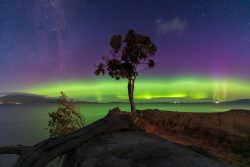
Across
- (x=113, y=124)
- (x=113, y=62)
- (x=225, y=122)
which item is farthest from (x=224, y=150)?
(x=113, y=62)

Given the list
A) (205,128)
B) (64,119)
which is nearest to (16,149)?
(64,119)

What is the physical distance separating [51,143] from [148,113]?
21473 millimetres

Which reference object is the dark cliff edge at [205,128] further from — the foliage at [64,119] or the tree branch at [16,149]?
the tree branch at [16,149]

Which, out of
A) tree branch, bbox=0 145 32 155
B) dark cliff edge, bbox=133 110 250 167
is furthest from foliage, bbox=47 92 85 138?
tree branch, bbox=0 145 32 155

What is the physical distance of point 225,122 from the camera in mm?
27656

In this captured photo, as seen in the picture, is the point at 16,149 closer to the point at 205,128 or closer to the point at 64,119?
the point at 64,119

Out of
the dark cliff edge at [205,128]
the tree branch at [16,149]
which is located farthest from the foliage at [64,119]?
the tree branch at [16,149]

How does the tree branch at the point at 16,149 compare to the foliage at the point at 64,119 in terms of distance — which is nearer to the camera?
the tree branch at the point at 16,149

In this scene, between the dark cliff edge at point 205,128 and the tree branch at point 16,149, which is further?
the dark cliff edge at point 205,128

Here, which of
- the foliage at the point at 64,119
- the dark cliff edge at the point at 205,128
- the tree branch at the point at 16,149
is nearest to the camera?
the tree branch at the point at 16,149

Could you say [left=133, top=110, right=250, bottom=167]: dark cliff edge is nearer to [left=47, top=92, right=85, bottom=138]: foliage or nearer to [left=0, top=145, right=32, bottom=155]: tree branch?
[left=47, top=92, right=85, bottom=138]: foliage

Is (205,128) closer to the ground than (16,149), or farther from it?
farther from it

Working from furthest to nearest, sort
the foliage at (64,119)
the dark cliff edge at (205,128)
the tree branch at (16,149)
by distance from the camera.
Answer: the foliage at (64,119)
the dark cliff edge at (205,128)
the tree branch at (16,149)

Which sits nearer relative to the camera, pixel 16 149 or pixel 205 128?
pixel 16 149
